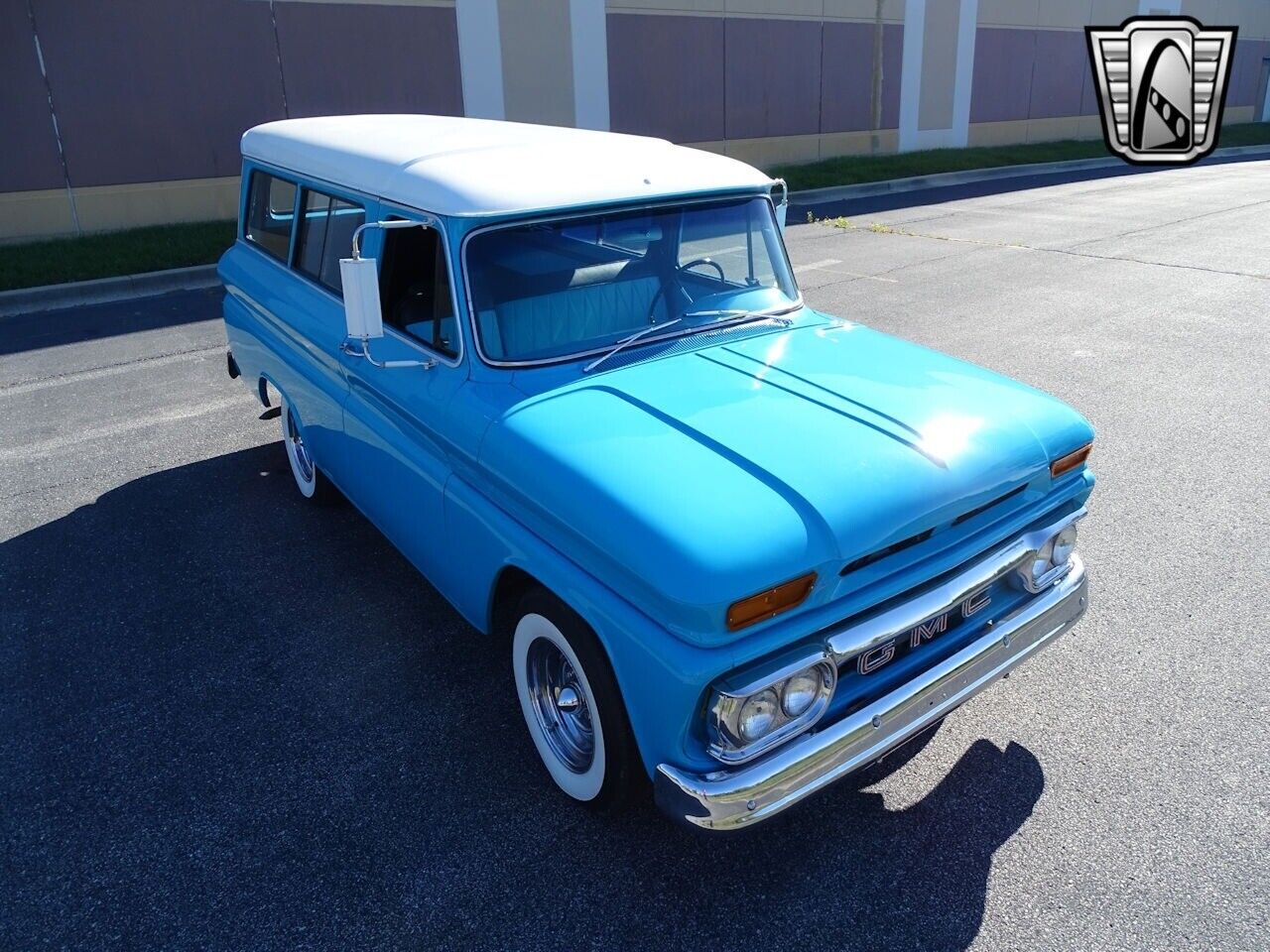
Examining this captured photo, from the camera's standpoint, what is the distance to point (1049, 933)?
2746 mm

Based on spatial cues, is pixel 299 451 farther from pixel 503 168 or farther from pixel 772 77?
pixel 772 77

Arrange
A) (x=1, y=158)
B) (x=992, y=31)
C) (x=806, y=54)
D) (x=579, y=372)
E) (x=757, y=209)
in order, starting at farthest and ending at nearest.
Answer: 1. (x=992, y=31)
2. (x=806, y=54)
3. (x=1, y=158)
4. (x=757, y=209)
5. (x=579, y=372)

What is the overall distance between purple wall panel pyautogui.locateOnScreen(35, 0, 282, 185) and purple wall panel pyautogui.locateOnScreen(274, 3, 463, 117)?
367 mm

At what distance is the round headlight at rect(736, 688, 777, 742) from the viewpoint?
2.60 metres

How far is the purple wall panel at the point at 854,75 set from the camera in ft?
64.6

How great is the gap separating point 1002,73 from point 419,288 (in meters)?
24.8

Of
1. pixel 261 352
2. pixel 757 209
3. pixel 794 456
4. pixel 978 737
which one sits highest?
pixel 757 209

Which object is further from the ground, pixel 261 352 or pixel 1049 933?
pixel 261 352

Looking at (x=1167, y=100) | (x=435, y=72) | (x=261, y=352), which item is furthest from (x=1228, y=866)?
(x=1167, y=100)

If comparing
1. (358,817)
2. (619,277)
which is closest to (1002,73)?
(619,277)

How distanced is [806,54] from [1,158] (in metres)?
14.3

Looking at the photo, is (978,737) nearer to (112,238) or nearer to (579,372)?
(579,372)

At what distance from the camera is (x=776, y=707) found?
266 centimetres

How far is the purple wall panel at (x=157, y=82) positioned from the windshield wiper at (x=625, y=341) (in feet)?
36.9
